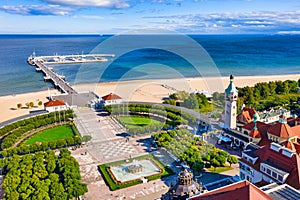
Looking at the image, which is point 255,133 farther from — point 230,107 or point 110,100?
point 110,100

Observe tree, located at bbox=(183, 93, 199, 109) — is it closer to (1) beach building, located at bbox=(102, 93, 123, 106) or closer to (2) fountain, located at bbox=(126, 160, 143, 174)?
(1) beach building, located at bbox=(102, 93, 123, 106)

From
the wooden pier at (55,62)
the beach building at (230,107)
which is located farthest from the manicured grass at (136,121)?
the wooden pier at (55,62)

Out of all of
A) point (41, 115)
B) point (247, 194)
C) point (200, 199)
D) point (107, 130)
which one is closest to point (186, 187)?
point (200, 199)

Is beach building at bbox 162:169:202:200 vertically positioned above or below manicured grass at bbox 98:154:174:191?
above

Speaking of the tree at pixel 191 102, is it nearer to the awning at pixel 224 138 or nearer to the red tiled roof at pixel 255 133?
the awning at pixel 224 138

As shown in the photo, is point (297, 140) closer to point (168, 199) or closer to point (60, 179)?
point (168, 199)

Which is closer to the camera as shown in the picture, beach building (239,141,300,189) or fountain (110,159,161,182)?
beach building (239,141,300,189)

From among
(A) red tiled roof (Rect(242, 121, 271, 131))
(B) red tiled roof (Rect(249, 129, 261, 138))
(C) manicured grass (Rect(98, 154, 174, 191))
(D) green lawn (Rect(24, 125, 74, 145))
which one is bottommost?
(C) manicured grass (Rect(98, 154, 174, 191))

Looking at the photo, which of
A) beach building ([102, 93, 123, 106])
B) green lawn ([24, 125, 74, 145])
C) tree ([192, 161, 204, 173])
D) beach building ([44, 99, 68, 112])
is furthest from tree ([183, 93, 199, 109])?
tree ([192, 161, 204, 173])
